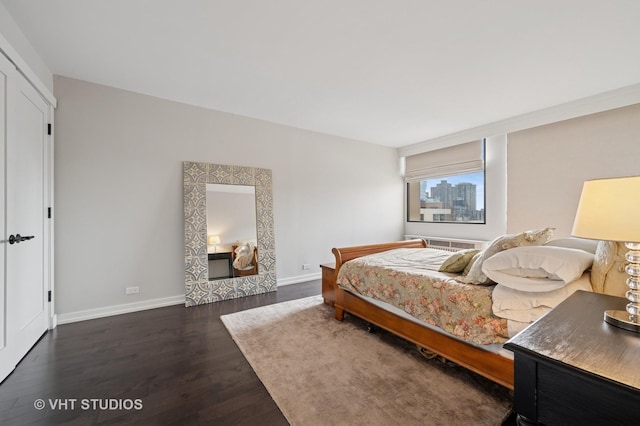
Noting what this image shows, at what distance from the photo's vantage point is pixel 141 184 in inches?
131

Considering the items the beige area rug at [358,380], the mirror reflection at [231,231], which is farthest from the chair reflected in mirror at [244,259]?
the beige area rug at [358,380]

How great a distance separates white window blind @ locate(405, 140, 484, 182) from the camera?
470 cm

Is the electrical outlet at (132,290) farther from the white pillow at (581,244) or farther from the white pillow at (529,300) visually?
the white pillow at (581,244)

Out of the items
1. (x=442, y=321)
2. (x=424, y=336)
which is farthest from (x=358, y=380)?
(x=442, y=321)

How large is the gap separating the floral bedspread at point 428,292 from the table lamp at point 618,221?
0.70 m

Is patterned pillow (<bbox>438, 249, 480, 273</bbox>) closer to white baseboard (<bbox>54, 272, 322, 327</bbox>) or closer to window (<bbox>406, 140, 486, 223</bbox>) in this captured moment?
window (<bbox>406, 140, 486, 223</bbox>)

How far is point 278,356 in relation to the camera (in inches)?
87.7

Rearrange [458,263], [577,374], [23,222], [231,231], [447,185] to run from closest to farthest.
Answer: [577,374] < [23,222] < [458,263] < [231,231] < [447,185]

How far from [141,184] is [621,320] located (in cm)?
408

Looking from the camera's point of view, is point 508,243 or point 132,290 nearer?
point 508,243

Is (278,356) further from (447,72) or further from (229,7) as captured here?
(447,72)

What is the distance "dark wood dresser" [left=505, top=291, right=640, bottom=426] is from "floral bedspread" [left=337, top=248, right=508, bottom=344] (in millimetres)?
719

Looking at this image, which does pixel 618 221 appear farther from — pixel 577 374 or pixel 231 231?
pixel 231 231

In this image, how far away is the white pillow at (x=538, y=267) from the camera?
4.80 ft
